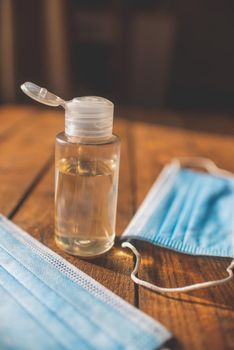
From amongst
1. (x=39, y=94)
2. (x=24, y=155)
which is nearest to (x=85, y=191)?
(x=39, y=94)

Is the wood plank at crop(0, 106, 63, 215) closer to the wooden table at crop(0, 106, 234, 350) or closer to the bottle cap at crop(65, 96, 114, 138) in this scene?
the wooden table at crop(0, 106, 234, 350)

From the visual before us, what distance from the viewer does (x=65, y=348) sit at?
0.99 feet

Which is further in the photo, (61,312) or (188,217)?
(188,217)

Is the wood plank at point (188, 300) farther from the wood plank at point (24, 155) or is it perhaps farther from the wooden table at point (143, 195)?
the wood plank at point (24, 155)

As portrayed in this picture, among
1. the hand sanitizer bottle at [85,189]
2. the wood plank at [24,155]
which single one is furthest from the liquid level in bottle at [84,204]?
the wood plank at [24,155]

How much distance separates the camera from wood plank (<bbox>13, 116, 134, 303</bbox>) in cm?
40

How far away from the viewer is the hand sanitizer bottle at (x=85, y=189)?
436 millimetres

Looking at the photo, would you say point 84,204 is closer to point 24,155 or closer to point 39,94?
point 39,94

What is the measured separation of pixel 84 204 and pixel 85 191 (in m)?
0.01

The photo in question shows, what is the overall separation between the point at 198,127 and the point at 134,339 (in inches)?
35.3

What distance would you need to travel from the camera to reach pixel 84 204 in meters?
0.44

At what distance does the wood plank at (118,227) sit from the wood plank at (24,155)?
0.02m

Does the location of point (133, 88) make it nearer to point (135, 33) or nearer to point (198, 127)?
point (135, 33)

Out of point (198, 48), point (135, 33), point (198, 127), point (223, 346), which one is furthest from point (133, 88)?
point (223, 346)
